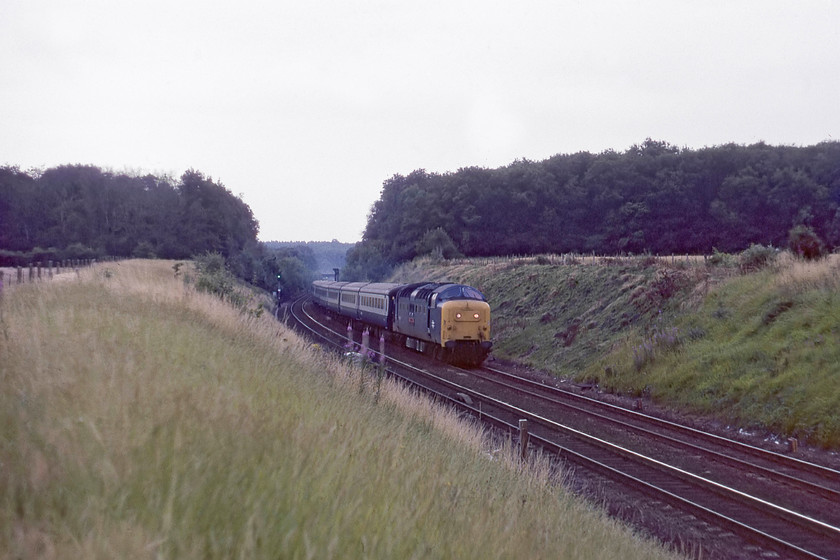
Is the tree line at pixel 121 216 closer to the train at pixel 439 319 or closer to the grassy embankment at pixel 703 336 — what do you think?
the train at pixel 439 319

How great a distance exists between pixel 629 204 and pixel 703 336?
37.3m

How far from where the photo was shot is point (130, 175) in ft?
276

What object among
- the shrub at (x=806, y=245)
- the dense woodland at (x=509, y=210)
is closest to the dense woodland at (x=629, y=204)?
the dense woodland at (x=509, y=210)

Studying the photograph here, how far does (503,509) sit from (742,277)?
19.5 meters

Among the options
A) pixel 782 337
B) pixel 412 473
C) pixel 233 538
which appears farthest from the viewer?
pixel 782 337

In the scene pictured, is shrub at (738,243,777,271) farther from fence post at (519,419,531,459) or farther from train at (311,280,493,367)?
fence post at (519,419,531,459)


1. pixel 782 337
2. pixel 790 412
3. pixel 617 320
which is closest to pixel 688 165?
pixel 617 320

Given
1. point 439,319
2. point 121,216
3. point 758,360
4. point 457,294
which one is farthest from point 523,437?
point 121,216

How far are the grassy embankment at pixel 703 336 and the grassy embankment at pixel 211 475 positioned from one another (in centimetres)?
958

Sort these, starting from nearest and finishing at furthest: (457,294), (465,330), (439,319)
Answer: (465,330), (439,319), (457,294)

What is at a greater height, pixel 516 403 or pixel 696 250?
pixel 696 250

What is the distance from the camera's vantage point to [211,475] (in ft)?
12.1

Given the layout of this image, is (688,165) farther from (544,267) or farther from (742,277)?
(742,277)

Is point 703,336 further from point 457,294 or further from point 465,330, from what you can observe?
point 457,294
